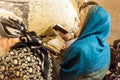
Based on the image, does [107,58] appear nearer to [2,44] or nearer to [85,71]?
[85,71]

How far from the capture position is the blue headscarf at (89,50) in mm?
1579

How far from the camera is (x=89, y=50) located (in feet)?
5.22

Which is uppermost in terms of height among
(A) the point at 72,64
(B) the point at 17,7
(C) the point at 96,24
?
(B) the point at 17,7

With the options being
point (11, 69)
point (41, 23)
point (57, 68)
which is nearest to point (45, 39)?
point (41, 23)

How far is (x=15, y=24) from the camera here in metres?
1.70

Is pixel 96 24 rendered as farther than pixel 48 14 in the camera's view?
No

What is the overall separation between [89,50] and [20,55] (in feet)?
1.28

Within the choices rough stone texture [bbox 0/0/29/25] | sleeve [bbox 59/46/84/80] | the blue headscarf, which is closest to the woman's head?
the blue headscarf

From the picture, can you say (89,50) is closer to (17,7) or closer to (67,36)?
(67,36)

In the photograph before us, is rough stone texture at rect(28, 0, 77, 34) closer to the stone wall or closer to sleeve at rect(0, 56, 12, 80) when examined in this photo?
the stone wall

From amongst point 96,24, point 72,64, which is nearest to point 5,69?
point 72,64

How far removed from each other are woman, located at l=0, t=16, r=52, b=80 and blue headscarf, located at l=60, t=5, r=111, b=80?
5.0 inches

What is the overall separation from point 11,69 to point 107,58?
0.58m

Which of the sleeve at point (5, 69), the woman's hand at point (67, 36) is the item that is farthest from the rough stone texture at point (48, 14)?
the sleeve at point (5, 69)
